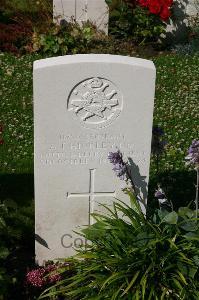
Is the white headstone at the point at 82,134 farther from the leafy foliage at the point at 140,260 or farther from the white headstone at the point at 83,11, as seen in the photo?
the white headstone at the point at 83,11

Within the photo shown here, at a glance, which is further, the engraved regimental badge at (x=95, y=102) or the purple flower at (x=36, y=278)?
the purple flower at (x=36, y=278)

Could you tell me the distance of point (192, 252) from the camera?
4.49 m

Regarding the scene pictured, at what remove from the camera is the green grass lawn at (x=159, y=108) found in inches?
274

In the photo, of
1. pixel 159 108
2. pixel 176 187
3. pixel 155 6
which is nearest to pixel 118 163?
pixel 176 187

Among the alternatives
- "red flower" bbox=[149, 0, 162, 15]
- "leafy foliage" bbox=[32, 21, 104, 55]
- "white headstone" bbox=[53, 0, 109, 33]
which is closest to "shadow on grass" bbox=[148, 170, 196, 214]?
"leafy foliage" bbox=[32, 21, 104, 55]

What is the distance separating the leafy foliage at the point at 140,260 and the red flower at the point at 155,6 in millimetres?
5905

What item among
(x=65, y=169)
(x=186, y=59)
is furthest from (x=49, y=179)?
(x=186, y=59)

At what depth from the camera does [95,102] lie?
15.5ft

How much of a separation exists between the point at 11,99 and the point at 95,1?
2915 mm

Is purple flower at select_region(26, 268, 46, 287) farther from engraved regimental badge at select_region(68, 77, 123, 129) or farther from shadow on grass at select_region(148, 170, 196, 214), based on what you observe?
shadow on grass at select_region(148, 170, 196, 214)

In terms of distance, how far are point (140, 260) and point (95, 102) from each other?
46.9 inches

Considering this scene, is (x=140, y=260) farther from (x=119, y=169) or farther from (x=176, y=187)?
(x=176, y=187)

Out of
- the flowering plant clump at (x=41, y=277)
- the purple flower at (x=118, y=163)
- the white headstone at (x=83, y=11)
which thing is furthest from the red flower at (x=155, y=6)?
the flowering plant clump at (x=41, y=277)

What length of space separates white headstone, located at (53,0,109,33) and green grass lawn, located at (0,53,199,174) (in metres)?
A: 1.11
